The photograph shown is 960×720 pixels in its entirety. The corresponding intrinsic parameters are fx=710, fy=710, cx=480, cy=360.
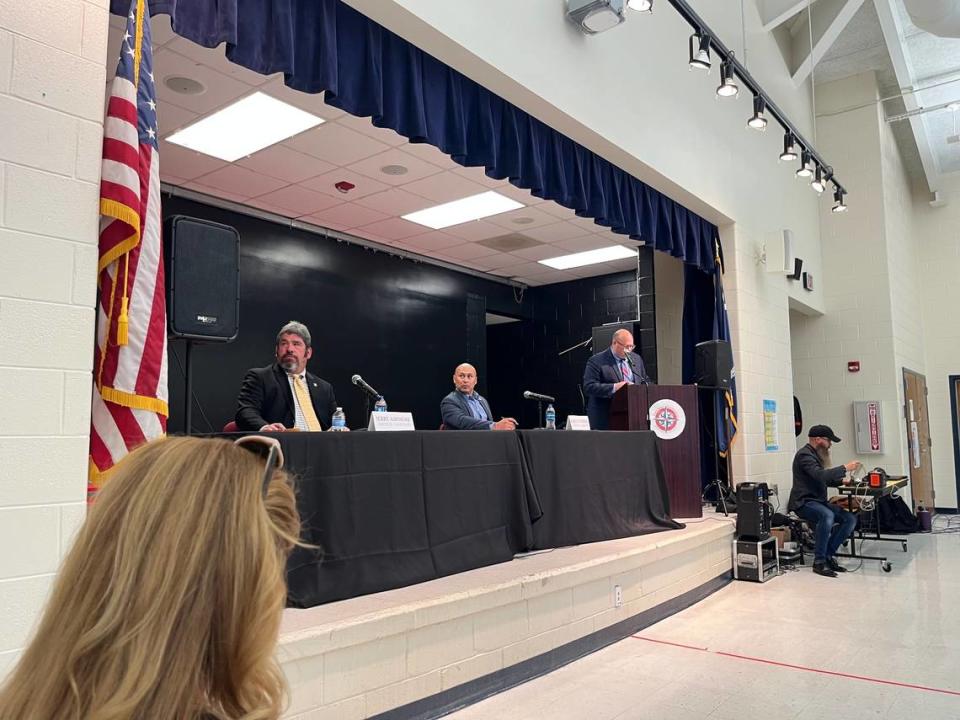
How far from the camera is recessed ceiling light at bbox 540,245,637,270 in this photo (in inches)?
302

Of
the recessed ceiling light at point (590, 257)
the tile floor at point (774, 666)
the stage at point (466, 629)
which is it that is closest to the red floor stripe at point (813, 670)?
the tile floor at point (774, 666)

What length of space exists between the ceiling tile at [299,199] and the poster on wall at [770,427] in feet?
13.9

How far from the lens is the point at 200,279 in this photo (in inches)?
88.8

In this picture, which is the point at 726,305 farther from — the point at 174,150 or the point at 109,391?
the point at 109,391

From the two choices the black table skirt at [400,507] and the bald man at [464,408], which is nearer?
the black table skirt at [400,507]

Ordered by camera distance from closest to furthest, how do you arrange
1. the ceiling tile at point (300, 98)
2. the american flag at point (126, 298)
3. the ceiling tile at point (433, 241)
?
1. the american flag at point (126, 298)
2. the ceiling tile at point (300, 98)
3. the ceiling tile at point (433, 241)

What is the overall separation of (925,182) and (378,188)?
8426 millimetres

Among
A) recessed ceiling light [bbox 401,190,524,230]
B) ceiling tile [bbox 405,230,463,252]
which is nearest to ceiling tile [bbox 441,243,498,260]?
ceiling tile [bbox 405,230,463,252]

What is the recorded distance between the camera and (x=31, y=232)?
1.83 m

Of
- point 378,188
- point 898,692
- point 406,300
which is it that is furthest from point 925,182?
point 898,692

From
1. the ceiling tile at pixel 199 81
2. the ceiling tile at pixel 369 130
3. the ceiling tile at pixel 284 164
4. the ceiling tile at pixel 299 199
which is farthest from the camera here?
the ceiling tile at pixel 299 199

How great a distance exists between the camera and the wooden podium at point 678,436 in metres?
4.79

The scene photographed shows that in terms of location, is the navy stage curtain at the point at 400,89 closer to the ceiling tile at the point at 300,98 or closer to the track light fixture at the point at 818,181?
the ceiling tile at the point at 300,98

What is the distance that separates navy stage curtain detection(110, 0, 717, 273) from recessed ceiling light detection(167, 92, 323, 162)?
123 centimetres
